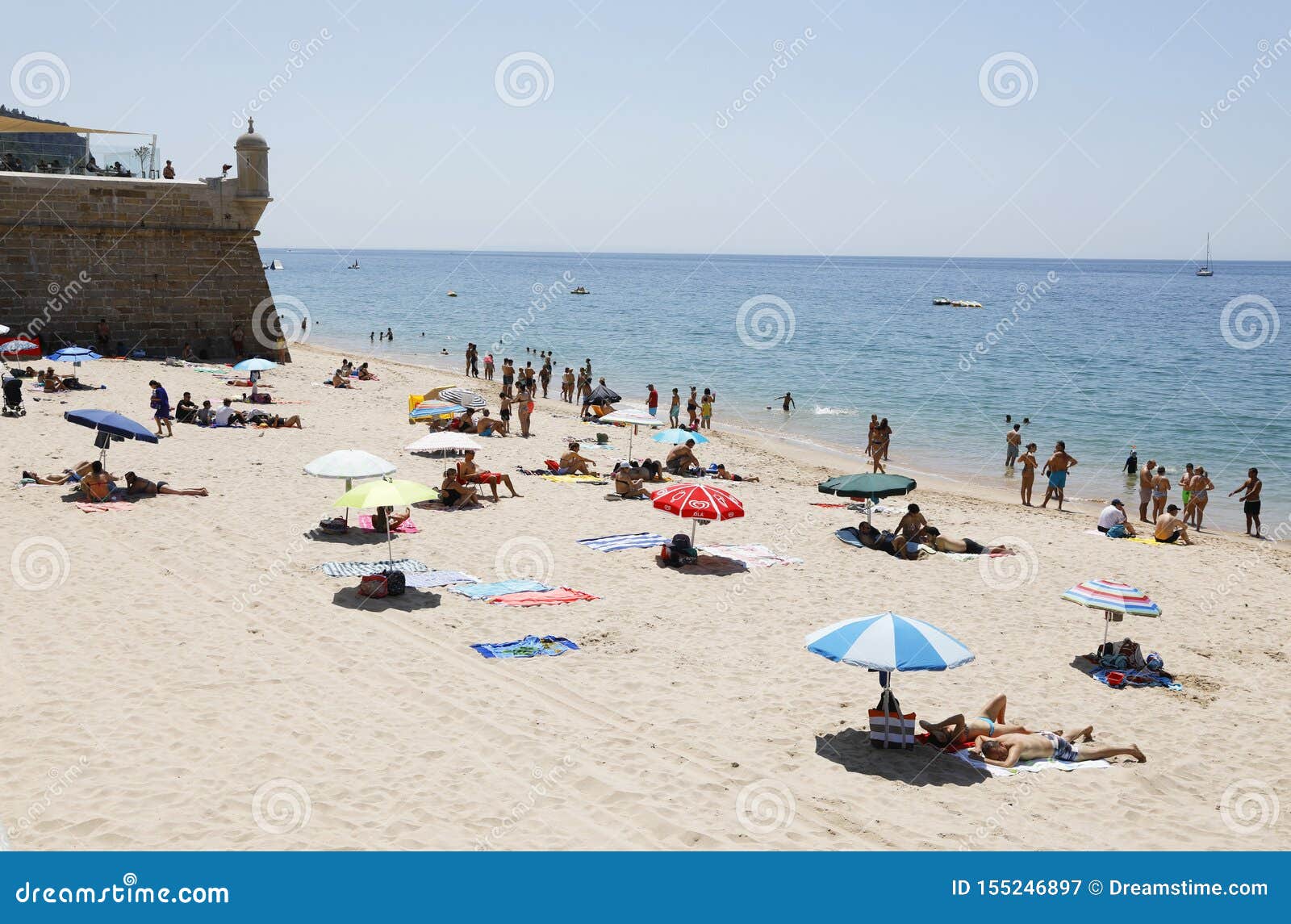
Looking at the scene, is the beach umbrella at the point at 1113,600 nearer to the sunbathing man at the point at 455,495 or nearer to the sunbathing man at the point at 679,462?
the sunbathing man at the point at 455,495

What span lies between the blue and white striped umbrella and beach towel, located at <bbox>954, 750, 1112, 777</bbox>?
0.78 meters

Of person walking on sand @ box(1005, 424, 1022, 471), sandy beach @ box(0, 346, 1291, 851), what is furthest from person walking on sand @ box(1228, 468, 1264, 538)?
person walking on sand @ box(1005, 424, 1022, 471)

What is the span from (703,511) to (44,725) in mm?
7603

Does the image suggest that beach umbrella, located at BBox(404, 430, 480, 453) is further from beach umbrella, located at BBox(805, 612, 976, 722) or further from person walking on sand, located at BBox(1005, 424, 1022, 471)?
person walking on sand, located at BBox(1005, 424, 1022, 471)

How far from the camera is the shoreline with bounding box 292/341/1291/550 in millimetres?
19797

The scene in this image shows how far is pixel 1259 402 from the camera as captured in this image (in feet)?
126

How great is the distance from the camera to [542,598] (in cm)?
1158

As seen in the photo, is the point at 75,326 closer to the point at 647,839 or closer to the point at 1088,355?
the point at 647,839

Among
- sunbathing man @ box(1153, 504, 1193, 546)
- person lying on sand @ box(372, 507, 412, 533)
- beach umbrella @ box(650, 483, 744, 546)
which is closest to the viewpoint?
beach umbrella @ box(650, 483, 744, 546)

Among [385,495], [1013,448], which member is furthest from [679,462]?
[1013,448]

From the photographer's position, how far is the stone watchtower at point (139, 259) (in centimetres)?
2697

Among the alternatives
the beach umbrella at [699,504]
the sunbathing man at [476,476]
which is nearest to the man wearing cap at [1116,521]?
the beach umbrella at [699,504]

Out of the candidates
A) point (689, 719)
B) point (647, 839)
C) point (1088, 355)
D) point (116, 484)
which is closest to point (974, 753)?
point (689, 719)

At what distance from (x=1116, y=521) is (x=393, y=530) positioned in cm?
1160
